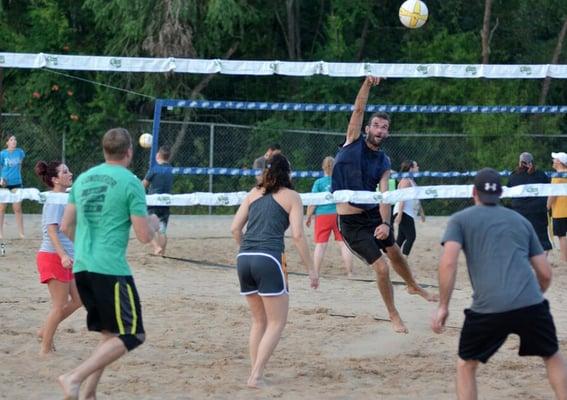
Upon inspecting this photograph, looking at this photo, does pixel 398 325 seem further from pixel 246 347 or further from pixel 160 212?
pixel 160 212

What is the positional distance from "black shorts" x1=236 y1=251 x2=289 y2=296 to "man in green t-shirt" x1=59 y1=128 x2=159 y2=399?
1.15 metres

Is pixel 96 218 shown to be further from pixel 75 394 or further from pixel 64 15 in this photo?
pixel 64 15

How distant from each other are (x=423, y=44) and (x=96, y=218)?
21649 millimetres

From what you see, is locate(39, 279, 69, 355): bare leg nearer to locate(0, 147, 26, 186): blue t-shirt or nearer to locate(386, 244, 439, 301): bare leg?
locate(386, 244, 439, 301): bare leg

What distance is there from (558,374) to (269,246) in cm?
229

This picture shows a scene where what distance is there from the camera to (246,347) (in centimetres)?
895

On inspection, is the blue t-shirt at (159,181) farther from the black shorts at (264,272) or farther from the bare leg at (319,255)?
the black shorts at (264,272)

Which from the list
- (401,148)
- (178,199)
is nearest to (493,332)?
(178,199)

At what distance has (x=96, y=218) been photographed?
6.28 metres

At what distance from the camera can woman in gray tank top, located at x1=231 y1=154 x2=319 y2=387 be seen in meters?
7.31

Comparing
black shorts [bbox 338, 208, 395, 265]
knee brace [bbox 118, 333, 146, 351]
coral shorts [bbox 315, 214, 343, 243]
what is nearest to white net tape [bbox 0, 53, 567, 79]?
coral shorts [bbox 315, 214, 343, 243]

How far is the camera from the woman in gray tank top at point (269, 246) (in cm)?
731

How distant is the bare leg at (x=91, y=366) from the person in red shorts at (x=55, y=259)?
6.26 feet

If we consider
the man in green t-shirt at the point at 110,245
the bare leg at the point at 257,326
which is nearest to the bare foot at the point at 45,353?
the bare leg at the point at 257,326
